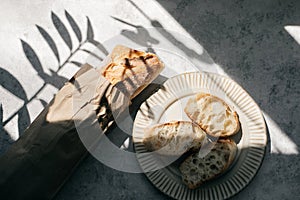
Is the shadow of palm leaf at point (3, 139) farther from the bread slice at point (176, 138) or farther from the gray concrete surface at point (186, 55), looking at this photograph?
the bread slice at point (176, 138)

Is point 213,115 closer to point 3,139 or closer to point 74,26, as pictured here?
point 74,26

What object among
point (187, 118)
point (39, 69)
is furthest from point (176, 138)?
point (39, 69)

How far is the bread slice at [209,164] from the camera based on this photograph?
1447 millimetres

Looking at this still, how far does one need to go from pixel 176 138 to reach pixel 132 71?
0.82 ft

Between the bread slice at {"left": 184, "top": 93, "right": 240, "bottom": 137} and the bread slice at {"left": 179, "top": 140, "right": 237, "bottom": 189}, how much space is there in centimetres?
4

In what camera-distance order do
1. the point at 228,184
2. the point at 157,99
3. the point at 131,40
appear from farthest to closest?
the point at 131,40, the point at 157,99, the point at 228,184

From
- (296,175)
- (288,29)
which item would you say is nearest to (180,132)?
(296,175)

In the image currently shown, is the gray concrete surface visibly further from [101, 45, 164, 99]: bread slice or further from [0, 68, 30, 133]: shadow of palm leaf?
[101, 45, 164, 99]: bread slice

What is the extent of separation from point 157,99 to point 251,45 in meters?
0.36

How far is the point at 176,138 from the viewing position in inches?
58.6

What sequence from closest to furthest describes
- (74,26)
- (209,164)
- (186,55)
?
(209,164), (186,55), (74,26)

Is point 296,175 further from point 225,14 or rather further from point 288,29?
point 225,14

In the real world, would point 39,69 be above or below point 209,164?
above

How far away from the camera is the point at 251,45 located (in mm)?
1626
